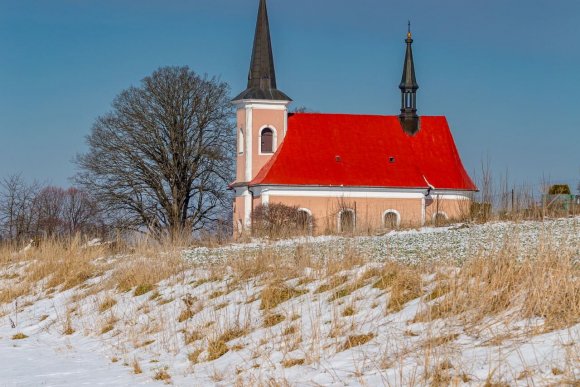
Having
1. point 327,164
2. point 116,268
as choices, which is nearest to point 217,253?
point 116,268

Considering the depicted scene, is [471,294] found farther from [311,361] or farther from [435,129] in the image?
[435,129]

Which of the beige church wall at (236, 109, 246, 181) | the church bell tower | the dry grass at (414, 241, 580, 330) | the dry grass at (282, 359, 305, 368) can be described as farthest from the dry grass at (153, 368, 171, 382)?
the beige church wall at (236, 109, 246, 181)

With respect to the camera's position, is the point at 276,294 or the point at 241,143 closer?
the point at 276,294

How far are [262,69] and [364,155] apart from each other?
7.13 meters

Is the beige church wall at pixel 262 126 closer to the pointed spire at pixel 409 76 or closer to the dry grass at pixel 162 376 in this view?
the pointed spire at pixel 409 76

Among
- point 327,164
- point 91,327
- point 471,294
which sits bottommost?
point 91,327

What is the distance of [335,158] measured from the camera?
4347cm

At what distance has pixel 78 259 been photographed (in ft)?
56.8

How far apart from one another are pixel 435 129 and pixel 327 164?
710 centimetres

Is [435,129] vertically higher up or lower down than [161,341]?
higher up

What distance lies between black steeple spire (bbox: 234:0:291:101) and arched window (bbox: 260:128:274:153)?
68.3 inches

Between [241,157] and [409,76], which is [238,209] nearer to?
[241,157]

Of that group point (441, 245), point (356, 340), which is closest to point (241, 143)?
point (441, 245)

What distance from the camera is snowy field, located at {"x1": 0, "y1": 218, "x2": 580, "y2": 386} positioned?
23.3 ft
